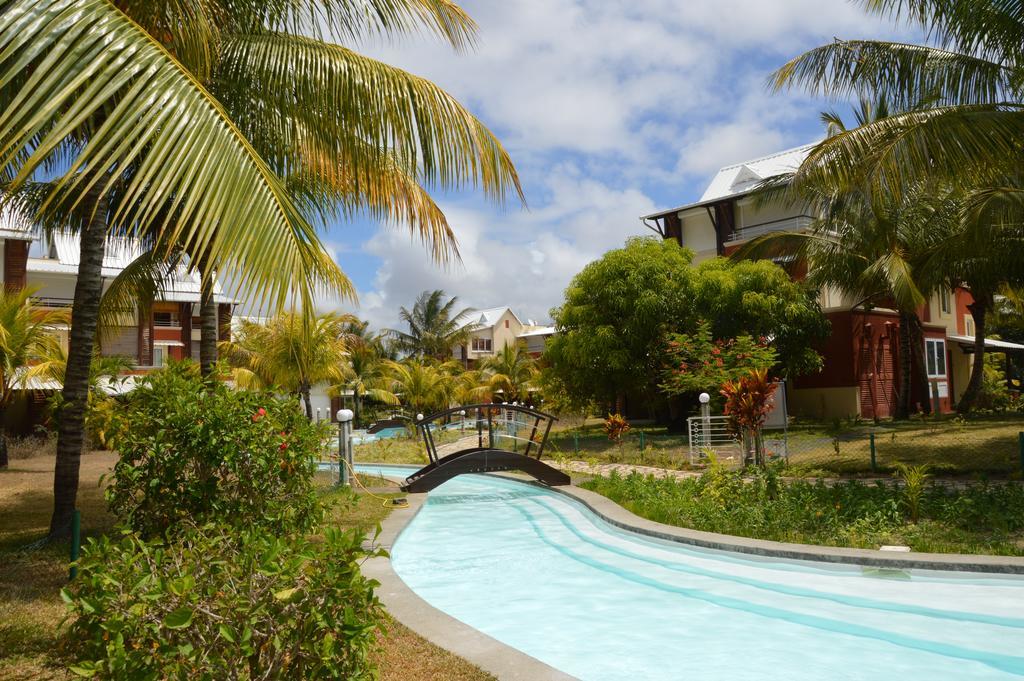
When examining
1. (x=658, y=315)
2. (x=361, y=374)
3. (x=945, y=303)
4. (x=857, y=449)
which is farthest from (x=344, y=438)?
(x=945, y=303)

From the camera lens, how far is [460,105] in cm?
632

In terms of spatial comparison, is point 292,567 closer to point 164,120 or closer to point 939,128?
point 164,120

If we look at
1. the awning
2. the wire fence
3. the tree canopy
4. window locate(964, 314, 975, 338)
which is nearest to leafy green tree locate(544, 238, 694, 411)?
the tree canopy

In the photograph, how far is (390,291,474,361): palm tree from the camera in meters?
46.9

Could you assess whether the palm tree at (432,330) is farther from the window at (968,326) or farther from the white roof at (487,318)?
the window at (968,326)

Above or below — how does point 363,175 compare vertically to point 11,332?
above

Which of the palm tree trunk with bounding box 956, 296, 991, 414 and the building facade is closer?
the palm tree trunk with bounding box 956, 296, 991, 414

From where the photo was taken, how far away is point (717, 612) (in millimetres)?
7523

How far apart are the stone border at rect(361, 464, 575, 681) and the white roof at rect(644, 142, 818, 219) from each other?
27.1 m

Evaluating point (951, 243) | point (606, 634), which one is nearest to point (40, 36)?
point (606, 634)

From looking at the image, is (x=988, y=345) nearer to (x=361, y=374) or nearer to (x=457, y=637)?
(x=361, y=374)

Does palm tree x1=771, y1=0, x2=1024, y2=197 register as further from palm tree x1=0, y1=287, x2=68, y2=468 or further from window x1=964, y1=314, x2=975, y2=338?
window x1=964, y1=314, x2=975, y2=338

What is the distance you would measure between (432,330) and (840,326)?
2589 cm

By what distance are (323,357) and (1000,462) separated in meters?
18.7
